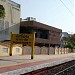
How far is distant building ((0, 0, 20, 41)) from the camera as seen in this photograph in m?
56.8

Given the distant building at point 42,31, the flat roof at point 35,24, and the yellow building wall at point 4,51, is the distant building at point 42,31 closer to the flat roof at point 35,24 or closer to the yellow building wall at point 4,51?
the flat roof at point 35,24

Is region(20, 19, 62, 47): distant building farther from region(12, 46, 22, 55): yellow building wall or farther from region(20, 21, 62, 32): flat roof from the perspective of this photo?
region(12, 46, 22, 55): yellow building wall

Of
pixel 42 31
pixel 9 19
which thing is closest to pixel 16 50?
pixel 9 19

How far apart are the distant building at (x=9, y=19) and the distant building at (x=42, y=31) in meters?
5.92

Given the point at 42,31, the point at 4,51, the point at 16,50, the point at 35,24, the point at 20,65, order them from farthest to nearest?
the point at 42,31 → the point at 35,24 → the point at 16,50 → the point at 4,51 → the point at 20,65

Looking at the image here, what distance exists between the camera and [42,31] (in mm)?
81125

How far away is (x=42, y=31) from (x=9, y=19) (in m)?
23.2

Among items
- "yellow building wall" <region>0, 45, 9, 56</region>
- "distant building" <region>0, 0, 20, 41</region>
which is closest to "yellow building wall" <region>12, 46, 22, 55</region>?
"yellow building wall" <region>0, 45, 9, 56</region>

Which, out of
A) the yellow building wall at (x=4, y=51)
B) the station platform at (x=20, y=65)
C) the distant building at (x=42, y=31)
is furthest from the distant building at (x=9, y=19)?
the station platform at (x=20, y=65)

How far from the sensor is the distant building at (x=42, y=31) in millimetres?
68938

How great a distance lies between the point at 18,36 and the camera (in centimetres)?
3347

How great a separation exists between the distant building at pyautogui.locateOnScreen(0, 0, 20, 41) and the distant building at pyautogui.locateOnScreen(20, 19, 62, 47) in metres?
5.92

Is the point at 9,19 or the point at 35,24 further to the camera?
the point at 35,24

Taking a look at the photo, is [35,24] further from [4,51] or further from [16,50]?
[4,51]
